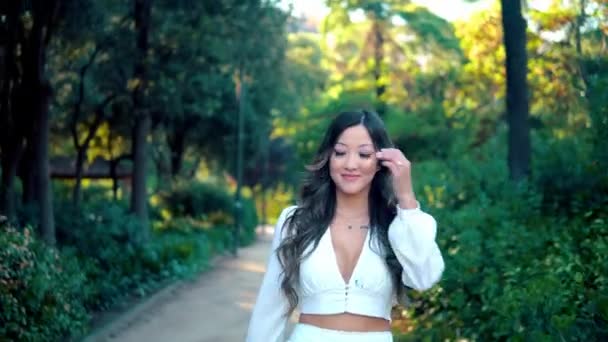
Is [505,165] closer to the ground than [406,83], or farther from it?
closer to the ground

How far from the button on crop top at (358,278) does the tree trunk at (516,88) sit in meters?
10.8

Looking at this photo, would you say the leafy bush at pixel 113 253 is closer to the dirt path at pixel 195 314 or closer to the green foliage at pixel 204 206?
the dirt path at pixel 195 314

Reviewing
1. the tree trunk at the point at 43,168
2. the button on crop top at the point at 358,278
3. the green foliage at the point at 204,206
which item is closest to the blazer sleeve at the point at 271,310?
the button on crop top at the point at 358,278

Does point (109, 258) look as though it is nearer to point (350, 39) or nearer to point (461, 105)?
point (461, 105)

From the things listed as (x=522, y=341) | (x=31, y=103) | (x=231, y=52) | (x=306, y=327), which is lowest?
(x=522, y=341)

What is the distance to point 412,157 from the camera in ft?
103

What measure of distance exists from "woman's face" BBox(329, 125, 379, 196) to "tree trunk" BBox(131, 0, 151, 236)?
16.8 meters

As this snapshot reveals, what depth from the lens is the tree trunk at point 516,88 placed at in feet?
47.6

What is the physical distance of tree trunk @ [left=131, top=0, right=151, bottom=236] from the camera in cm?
2028

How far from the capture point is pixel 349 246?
388cm

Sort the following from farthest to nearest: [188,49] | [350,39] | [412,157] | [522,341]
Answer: [350,39] < [412,157] < [188,49] < [522,341]

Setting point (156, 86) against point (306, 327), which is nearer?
point (306, 327)

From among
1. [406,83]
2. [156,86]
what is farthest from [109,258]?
[406,83]

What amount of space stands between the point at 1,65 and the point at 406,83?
71.4 ft
